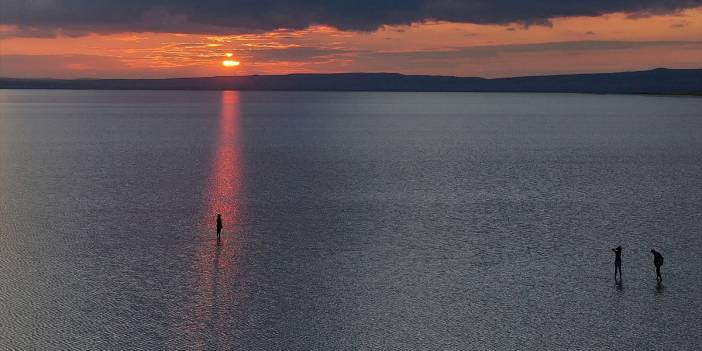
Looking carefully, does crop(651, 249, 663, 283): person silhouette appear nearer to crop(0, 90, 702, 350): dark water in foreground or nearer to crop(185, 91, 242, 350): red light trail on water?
crop(0, 90, 702, 350): dark water in foreground

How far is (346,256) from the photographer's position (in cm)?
3109

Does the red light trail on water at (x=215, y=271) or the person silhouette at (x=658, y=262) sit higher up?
the person silhouette at (x=658, y=262)

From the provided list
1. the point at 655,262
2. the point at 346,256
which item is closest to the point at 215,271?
the point at 346,256

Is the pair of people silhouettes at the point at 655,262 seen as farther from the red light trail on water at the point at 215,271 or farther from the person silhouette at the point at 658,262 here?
the red light trail on water at the point at 215,271

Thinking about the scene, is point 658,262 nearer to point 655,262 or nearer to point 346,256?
point 655,262

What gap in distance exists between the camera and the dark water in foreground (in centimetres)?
2228

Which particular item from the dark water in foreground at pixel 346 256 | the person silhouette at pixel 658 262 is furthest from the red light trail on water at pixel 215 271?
the person silhouette at pixel 658 262

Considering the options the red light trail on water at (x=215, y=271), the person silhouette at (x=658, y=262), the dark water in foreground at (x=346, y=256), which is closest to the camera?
the red light trail on water at (x=215, y=271)

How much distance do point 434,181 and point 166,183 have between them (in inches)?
702

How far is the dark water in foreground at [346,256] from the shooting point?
73.1 ft

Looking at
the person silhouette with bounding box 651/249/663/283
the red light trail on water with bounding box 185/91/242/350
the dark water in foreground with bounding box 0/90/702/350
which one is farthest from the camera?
the person silhouette with bounding box 651/249/663/283

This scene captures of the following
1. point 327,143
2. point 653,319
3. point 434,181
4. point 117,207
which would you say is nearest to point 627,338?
point 653,319

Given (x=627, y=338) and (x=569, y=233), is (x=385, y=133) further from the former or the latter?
(x=627, y=338)

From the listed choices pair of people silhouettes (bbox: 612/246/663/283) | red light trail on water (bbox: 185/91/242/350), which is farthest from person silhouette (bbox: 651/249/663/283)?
red light trail on water (bbox: 185/91/242/350)
